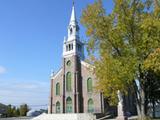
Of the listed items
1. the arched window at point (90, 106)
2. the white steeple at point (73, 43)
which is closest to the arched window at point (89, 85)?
the arched window at point (90, 106)

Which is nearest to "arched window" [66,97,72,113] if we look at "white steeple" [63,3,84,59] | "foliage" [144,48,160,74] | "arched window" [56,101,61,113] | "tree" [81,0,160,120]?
"arched window" [56,101,61,113]

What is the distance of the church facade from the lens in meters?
46.3

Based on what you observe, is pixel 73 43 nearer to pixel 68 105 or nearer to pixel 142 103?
pixel 68 105

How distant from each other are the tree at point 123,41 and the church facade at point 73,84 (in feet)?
78.3

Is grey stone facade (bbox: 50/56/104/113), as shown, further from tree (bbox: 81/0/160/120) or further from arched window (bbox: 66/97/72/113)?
tree (bbox: 81/0/160/120)

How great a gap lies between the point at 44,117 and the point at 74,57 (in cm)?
1238

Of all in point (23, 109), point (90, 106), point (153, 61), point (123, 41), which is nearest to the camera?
point (153, 61)

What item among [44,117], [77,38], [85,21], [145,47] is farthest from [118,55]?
[77,38]

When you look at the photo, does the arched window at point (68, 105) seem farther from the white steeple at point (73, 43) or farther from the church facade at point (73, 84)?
the white steeple at point (73, 43)

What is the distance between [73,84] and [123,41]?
28714 mm

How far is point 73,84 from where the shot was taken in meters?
47.8

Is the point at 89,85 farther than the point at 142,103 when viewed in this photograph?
Yes

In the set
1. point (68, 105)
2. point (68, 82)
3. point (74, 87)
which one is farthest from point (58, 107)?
point (74, 87)

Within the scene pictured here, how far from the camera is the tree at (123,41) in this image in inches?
745
